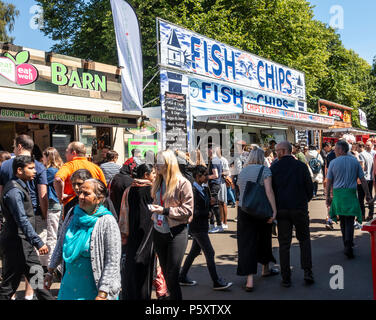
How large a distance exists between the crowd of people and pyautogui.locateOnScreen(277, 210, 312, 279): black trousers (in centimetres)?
1

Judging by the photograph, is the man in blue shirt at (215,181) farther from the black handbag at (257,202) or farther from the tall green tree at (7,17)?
the tall green tree at (7,17)

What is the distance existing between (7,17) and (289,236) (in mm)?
25540

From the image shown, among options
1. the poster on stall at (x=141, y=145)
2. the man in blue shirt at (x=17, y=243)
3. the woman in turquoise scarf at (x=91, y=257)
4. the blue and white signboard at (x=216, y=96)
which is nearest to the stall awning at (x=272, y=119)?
the blue and white signboard at (x=216, y=96)

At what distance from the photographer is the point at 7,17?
2505 centimetres

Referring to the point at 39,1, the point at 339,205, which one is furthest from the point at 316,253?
the point at 39,1

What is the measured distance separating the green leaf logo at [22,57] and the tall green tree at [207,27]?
11.4 m

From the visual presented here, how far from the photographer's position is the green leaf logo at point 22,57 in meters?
10.7

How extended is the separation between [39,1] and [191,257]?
2445 centimetres

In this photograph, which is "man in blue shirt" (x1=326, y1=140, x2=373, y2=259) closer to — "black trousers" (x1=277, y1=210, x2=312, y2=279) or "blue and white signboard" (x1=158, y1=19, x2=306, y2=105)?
"black trousers" (x1=277, y1=210, x2=312, y2=279)

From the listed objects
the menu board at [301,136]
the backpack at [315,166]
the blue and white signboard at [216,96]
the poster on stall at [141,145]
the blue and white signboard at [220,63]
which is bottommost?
the backpack at [315,166]

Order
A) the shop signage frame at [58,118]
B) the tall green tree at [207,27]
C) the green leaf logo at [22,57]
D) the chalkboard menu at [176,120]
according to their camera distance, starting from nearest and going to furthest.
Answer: the shop signage frame at [58,118], the green leaf logo at [22,57], the chalkboard menu at [176,120], the tall green tree at [207,27]

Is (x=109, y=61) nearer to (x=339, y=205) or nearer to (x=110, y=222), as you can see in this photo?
(x=339, y=205)

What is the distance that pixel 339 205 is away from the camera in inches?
261

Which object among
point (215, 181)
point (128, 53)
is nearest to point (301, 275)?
point (215, 181)
